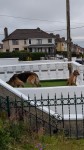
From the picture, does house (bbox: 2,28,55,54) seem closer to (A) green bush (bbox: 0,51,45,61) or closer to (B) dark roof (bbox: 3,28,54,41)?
(B) dark roof (bbox: 3,28,54,41)

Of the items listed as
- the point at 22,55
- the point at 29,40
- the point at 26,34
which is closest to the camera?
the point at 22,55

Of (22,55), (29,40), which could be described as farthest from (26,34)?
(22,55)

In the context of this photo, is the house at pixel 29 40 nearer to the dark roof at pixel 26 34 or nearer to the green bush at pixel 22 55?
the dark roof at pixel 26 34

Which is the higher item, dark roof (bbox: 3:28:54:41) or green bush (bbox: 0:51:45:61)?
dark roof (bbox: 3:28:54:41)

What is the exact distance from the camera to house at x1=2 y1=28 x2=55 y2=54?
322 feet

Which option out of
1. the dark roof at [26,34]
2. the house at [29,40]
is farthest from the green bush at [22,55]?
the dark roof at [26,34]

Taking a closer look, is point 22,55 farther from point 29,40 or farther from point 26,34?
point 26,34

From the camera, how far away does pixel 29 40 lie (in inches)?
3888

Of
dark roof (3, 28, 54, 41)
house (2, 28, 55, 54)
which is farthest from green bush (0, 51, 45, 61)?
dark roof (3, 28, 54, 41)

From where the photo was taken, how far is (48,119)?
869cm

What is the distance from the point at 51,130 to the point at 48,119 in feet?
0.92

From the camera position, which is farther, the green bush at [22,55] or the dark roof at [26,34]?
the dark roof at [26,34]

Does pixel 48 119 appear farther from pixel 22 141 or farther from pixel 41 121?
pixel 22 141

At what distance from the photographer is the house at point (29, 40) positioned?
9806 centimetres
